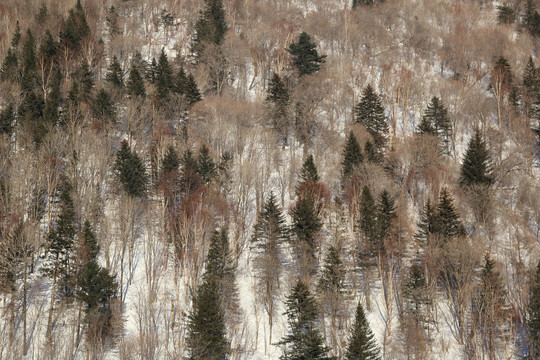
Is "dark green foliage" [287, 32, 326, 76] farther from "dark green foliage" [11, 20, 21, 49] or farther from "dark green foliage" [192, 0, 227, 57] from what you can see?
"dark green foliage" [11, 20, 21, 49]

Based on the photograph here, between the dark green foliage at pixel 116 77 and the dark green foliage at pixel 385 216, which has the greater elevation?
the dark green foliage at pixel 116 77

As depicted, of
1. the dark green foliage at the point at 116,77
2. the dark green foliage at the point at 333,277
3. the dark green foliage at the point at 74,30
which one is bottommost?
the dark green foliage at the point at 333,277

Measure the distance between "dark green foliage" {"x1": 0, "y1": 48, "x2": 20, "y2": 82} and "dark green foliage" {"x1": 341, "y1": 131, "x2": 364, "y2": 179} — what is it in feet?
122

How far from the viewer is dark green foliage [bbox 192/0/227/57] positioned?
2411 inches

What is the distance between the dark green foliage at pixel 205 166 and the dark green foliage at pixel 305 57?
24.8 metres

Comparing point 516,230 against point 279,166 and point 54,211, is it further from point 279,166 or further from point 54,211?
point 54,211

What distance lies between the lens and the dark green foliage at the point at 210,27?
6125 centimetres

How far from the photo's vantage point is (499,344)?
28359 millimetres

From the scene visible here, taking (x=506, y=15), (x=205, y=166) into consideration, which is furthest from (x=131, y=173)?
(x=506, y=15)

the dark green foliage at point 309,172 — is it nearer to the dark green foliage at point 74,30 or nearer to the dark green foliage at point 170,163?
the dark green foliage at point 170,163

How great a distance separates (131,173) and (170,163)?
3.61 metres

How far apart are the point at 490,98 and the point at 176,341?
49.2m

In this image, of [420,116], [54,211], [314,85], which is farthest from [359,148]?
[54,211]

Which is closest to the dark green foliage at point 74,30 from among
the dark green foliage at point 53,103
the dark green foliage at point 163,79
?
the dark green foliage at point 53,103
